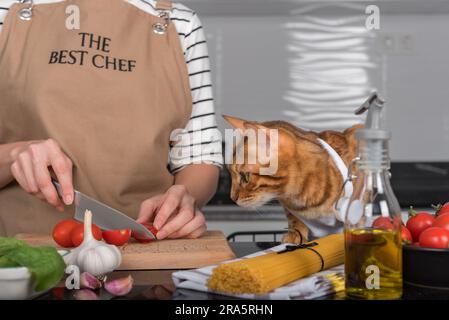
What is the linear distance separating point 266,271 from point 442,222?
0.26 metres

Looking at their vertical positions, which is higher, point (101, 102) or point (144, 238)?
point (101, 102)

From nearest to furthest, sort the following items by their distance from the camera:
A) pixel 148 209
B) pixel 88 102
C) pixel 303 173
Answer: pixel 303 173
pixel 148 209
pixel 88 102

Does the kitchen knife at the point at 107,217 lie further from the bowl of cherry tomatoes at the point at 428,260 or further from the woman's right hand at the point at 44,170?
the bowl of cherry tomatoes at the point at 428,260

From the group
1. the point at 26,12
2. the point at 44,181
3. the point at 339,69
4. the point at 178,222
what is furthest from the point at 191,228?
the point at 339,69

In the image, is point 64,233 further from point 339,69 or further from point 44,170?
point 339,69

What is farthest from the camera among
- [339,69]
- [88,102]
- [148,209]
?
[339,69]

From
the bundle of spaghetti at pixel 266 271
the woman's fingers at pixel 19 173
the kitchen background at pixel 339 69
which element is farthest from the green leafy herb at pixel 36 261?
the kitchen background at pixel 339 69

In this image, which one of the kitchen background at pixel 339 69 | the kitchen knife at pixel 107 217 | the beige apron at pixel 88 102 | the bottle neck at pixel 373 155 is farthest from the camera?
the kitchen background at pixel 339 69

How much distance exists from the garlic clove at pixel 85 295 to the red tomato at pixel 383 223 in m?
0.36

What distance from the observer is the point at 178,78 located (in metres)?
1.57

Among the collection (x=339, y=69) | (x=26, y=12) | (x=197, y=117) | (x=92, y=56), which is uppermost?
(x=339, y=69)

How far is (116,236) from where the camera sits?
1.17 metres

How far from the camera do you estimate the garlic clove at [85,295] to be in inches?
33.6

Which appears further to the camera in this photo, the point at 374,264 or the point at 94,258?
the point at 94,258
